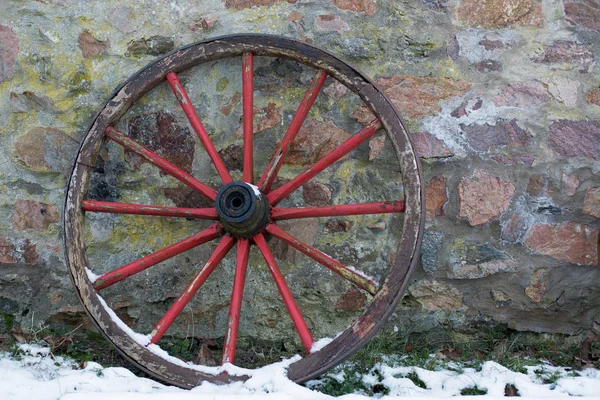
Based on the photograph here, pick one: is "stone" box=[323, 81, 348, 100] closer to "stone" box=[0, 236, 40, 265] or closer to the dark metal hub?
the dark metal hub

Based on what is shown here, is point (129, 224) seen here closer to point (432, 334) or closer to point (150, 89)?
point (150, 89)

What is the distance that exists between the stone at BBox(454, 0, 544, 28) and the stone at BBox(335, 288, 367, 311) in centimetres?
119

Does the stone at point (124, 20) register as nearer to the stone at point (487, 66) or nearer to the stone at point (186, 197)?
the stone at point (186, 197)

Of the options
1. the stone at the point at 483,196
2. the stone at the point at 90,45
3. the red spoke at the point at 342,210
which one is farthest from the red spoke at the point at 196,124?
the stone at the point at 483,196

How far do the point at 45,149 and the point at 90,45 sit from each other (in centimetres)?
47

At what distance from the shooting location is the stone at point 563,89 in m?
2.76

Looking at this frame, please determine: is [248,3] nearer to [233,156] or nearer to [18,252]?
[233,156]

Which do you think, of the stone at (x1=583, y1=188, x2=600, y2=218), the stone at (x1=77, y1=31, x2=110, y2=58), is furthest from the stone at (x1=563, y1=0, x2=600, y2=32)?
the stone at (x1=77, y1=31, x2=110, y2=58)

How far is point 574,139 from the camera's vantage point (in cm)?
274

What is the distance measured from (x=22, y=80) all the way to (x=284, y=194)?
1.22 meters

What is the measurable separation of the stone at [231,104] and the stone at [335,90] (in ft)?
1.20

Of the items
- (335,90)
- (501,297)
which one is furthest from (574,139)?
(335,90)

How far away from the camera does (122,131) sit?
2814 mm

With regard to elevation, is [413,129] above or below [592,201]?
above
